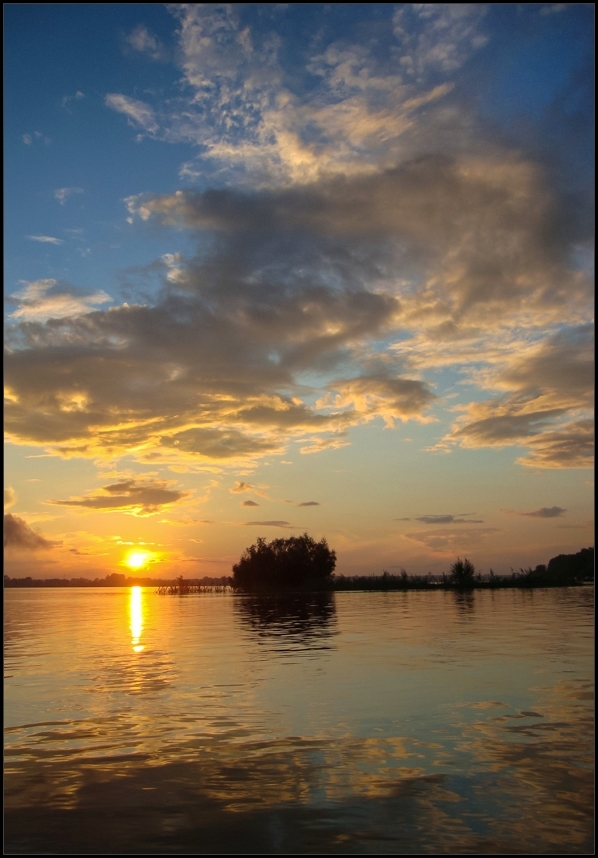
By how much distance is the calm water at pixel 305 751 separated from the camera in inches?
374

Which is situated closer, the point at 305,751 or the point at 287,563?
the point at 305,751

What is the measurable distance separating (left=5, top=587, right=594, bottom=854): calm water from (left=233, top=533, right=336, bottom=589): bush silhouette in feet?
287

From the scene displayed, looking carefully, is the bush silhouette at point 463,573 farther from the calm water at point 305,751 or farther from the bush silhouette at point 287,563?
the calm water at point 305,751

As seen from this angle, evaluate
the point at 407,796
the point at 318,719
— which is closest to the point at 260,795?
the point at 407,796

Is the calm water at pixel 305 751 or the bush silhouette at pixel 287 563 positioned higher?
the calm water at pixel 305 751

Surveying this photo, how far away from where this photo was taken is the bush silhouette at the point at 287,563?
116 metres

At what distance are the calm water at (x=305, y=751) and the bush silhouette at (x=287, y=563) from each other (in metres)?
87.4

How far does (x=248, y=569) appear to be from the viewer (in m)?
118

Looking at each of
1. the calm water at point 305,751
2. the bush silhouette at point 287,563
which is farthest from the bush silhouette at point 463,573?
the calm water at point 305,751

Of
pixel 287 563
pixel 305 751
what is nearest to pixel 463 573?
pixel 287 563

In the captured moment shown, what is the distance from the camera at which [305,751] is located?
541 inches

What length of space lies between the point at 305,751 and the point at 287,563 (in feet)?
340

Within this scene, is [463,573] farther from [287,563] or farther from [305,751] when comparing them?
[305,751]

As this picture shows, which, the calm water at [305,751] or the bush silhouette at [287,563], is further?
the bush silhouette at [287,563]
